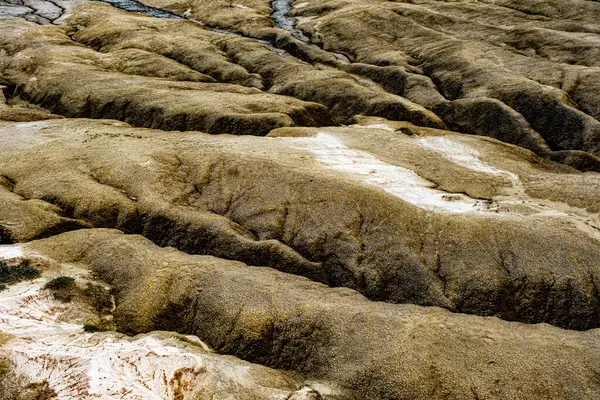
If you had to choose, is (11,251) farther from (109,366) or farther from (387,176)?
(387,176)

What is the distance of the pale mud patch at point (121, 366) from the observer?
70.0ft

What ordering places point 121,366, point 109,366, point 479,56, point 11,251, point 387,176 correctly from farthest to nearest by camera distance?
point 479,56 → point 387,176 → point 11,251 → point 121,366 → point 109,366

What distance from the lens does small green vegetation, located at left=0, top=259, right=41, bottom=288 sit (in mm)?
28156

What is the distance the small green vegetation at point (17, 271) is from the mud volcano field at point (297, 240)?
0.12 m

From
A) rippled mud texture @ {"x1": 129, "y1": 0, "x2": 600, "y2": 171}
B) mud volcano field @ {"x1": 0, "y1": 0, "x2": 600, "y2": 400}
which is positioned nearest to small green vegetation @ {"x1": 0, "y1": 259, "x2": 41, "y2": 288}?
mud volcano field @ {"x1": 0, "y1": 0, "x2": 600, "y2": 400}

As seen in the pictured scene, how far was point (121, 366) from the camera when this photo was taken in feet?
73.2

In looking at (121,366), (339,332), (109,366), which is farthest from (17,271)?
(339,332)

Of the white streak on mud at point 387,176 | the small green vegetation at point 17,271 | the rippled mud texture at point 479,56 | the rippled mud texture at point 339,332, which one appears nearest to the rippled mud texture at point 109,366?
the rippled mud texture at point 339,332

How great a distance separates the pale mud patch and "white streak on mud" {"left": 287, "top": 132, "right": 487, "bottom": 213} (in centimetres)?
1834

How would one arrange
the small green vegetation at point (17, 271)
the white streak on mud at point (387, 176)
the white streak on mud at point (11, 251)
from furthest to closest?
the white streak on mud at point (387, 176)
the white streak on mud at point (11, 251)
the small green vegetation at point (17, 271)

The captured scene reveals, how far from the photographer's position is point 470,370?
23281mm

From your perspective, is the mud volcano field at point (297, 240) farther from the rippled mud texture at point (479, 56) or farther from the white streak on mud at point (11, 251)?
the rippled mud texture at point (479, 56)

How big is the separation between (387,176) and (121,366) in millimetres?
24023

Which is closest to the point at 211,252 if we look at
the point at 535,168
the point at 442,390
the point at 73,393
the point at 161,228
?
the point at 161,228
